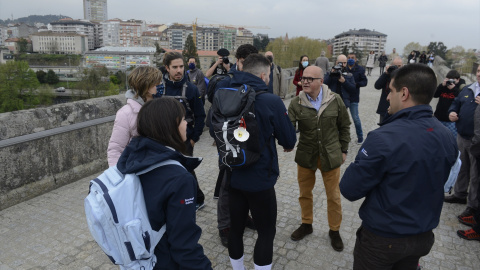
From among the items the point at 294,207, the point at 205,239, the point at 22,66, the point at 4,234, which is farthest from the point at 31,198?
the point at 22,66

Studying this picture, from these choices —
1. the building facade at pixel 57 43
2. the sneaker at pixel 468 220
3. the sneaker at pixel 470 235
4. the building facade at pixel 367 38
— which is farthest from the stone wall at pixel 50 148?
the building facade at pixel 367 38

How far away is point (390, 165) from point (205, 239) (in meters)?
2.54

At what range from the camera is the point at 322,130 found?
367 centimetres

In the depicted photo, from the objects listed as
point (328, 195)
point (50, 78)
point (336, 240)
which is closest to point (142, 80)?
point (328, 195)

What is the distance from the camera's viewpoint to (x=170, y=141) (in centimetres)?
187

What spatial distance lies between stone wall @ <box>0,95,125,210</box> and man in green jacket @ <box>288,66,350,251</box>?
3.48 m

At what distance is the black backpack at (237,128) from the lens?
2576mm

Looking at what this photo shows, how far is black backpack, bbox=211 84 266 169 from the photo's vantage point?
2576mm

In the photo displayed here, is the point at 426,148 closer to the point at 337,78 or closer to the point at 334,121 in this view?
the point at 334,121

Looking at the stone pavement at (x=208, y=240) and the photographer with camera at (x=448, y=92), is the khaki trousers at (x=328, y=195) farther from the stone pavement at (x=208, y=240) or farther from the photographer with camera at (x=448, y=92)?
the photographer with camera at (x=448, y=92)

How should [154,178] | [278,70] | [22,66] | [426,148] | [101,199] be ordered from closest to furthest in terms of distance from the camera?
[101,199] → [154,178] → [426,148] → [278,70] → [22,66]

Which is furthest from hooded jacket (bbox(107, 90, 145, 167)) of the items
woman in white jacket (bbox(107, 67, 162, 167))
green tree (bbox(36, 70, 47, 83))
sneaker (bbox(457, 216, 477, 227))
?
green tree (bbox(36, 70, 47, 83))

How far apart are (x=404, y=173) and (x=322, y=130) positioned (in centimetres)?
165

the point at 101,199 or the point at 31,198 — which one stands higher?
the point at 101,199
